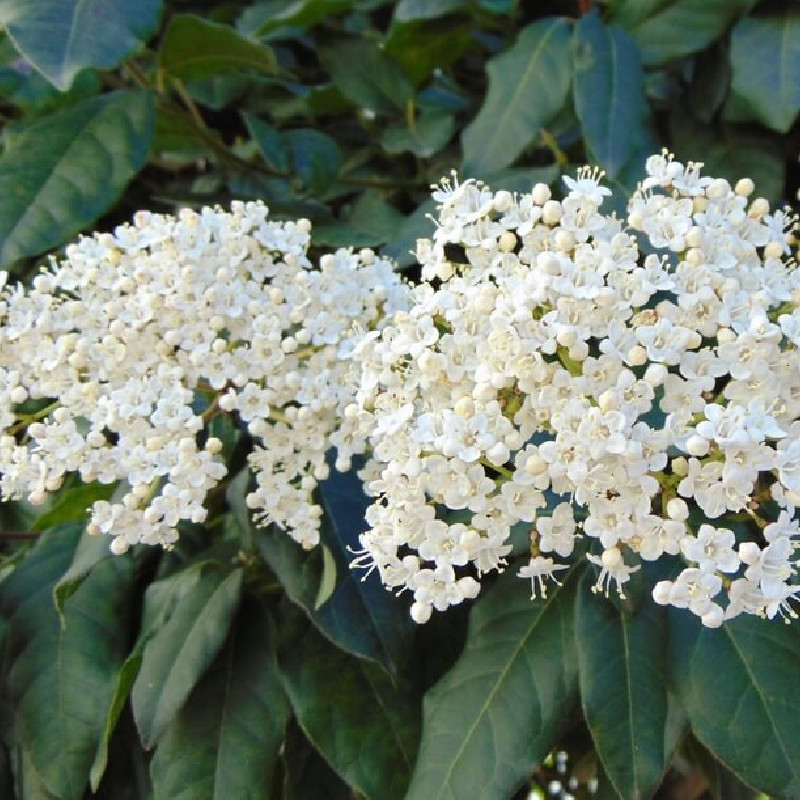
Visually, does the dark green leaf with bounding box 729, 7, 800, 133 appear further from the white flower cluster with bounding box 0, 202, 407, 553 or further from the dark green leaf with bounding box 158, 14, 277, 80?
the dark green leaf with bounding box 158, 14, 277, 80

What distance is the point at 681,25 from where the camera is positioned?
1833 mm

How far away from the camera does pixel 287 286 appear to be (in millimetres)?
1458

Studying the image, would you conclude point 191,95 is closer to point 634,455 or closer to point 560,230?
point 560,230

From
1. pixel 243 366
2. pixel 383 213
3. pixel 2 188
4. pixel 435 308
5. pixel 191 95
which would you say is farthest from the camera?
pixel 191 95

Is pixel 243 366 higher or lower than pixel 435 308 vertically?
lower

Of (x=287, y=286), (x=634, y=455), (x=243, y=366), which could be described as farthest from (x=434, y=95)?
(x=634, y=455)

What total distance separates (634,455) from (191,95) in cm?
151

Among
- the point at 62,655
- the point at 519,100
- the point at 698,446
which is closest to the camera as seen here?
the point at 698,446

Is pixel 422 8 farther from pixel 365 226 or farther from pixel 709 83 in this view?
pixel 709 83

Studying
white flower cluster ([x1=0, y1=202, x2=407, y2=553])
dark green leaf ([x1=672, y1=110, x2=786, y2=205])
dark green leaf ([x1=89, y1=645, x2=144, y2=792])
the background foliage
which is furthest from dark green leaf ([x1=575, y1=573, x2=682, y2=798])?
dark green leaf ([x1=672, y1=110, x2=786, y2=205])

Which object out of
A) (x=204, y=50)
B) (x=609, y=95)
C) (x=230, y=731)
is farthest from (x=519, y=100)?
(x=230, y=731)

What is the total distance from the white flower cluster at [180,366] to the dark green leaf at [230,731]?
25 cm

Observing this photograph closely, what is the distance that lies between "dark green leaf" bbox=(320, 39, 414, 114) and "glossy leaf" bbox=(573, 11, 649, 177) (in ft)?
1.40

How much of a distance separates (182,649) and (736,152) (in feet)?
4.17
